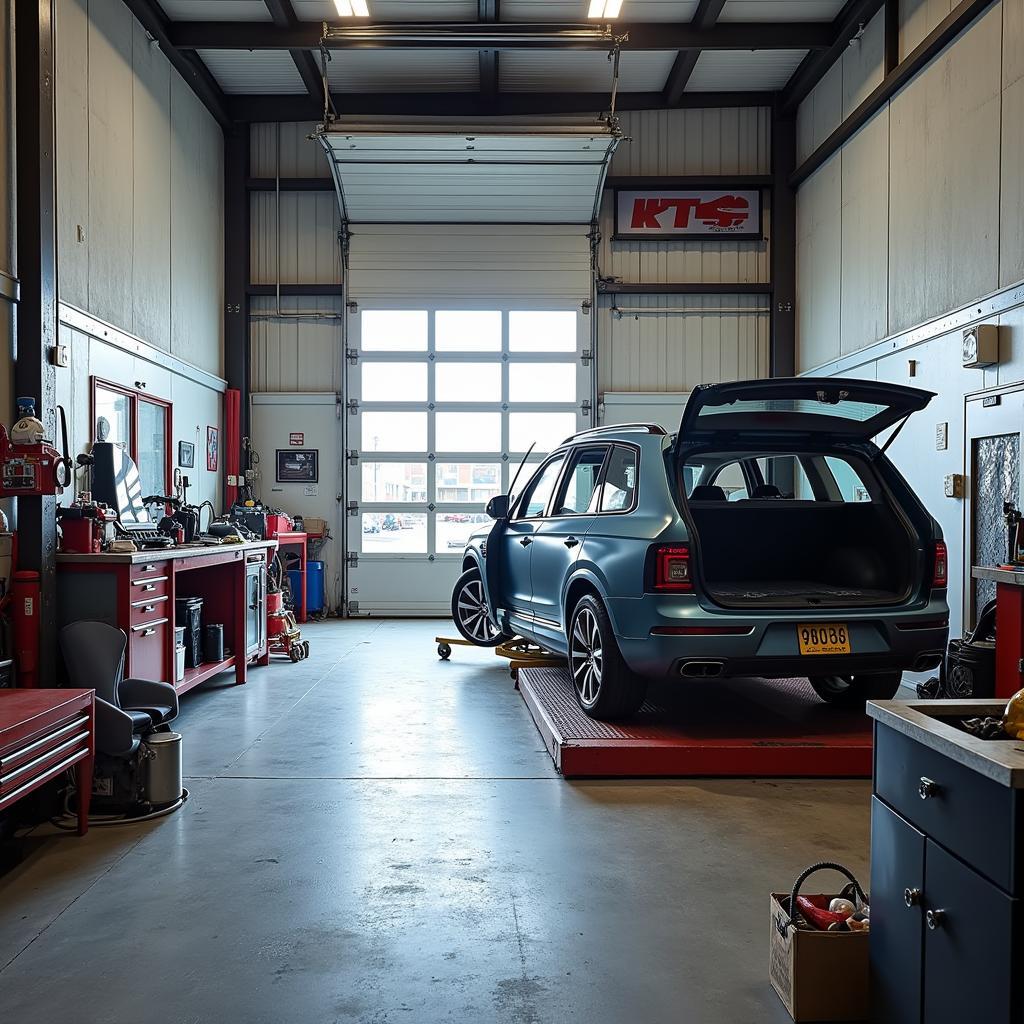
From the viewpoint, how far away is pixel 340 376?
1126cm

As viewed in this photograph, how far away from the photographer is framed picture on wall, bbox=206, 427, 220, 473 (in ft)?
33.4

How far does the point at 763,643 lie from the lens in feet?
13.1

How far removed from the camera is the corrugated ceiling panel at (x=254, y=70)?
966cm

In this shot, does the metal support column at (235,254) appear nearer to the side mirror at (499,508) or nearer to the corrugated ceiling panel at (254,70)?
the corrugated ceiling panel at (254,70)

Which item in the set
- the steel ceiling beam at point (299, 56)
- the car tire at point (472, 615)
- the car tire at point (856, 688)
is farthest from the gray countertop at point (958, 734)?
the steel ceiling beam at point (299, 56)

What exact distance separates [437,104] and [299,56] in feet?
5.53

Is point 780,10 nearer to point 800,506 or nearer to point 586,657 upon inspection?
point 800,506

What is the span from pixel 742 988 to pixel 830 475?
131 inches

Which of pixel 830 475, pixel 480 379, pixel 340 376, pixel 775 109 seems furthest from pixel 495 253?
pixel 830 475

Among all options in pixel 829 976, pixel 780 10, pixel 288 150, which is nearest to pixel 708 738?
pixel 829 976

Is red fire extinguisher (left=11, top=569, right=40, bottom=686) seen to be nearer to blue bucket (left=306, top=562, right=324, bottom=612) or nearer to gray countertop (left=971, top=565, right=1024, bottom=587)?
gray countertop (left=971, top=565, right=1024, bottom=587)

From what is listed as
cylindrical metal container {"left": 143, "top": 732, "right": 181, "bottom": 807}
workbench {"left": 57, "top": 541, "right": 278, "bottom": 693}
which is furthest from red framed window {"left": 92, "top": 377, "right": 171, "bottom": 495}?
cylindrical metal container {"left": 143, "top": 732, "right": 181, "bottom": 807}

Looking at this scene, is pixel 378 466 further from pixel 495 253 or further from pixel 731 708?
pixel 731 708

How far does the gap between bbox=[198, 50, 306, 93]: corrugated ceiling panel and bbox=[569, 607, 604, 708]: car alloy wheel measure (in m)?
7.86
